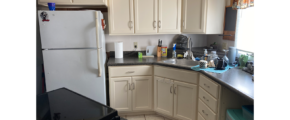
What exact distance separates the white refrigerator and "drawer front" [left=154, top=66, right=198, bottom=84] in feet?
2.42

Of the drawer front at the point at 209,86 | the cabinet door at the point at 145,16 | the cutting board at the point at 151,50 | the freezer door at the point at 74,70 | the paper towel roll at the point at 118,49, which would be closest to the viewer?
the drawer front at the point at 209,86

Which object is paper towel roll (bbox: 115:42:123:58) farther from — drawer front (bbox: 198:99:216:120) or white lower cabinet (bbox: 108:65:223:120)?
drawer front (bbox: 198:99:216:120)

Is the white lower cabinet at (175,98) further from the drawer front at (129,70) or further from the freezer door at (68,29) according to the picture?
the freezer door at (68,29)

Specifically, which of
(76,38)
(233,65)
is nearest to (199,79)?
(233,65)

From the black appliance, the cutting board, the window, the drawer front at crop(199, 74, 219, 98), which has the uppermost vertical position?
the window

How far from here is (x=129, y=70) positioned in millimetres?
2490

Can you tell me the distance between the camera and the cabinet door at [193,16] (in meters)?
2.52

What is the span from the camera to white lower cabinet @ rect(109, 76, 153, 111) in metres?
2.51

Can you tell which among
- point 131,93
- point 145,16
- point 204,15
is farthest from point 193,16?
point 131,93

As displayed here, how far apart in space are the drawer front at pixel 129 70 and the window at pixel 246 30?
3.84 feet

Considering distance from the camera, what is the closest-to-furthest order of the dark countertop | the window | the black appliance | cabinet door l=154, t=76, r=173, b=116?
1. the black appliance
2. the dark countertop
3. the window
4. cabinet door l=154, t=76, r=173, b=116

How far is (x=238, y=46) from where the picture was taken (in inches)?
92.8

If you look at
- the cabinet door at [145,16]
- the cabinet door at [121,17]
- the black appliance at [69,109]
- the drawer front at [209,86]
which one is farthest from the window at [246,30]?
the black appliance at [69,109]

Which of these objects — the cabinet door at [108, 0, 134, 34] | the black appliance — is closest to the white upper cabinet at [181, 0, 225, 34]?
the cabinet door at [108, 0, 134, 34]
